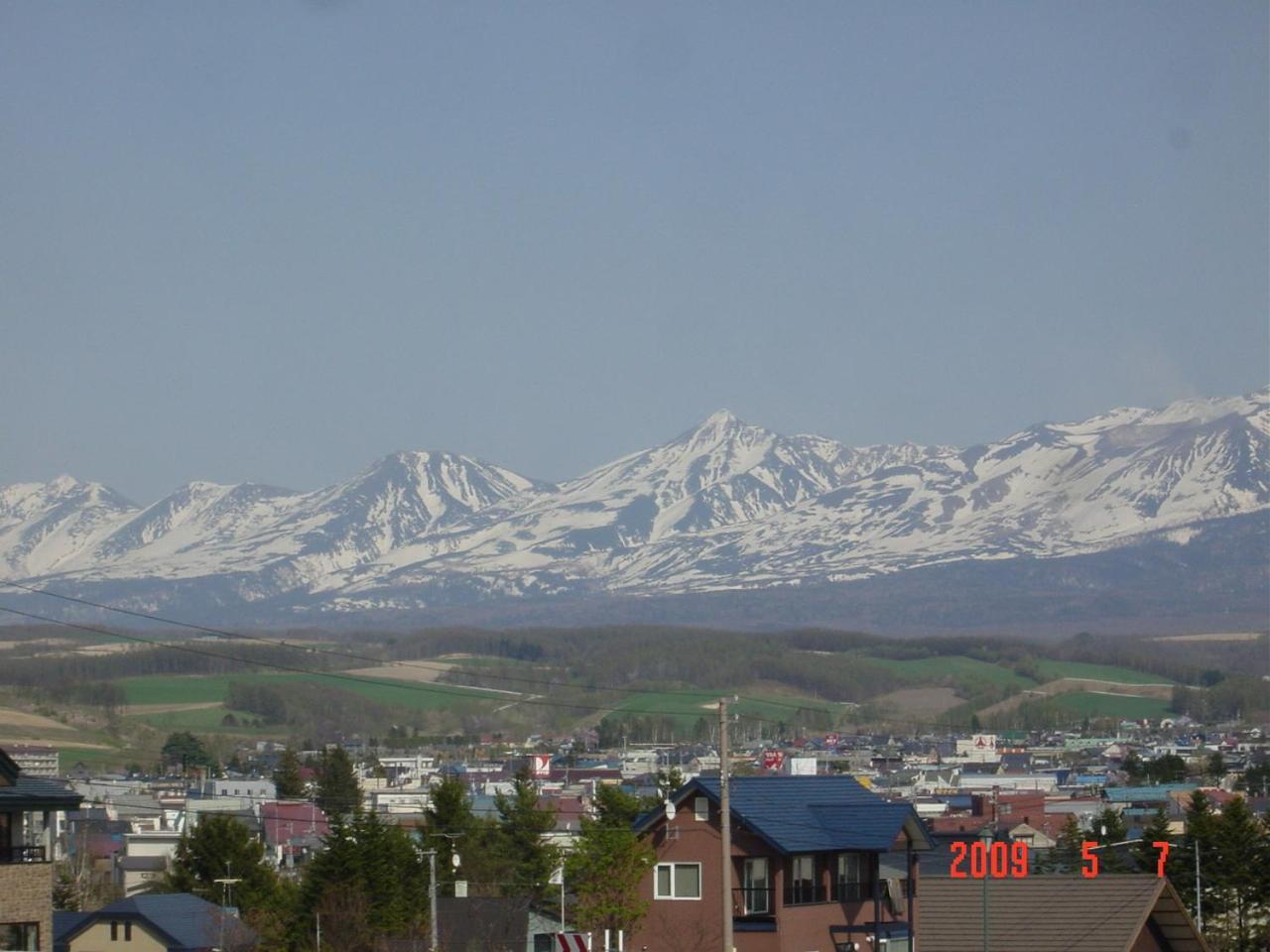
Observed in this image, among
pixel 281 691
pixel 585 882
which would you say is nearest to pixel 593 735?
pixel 281 691

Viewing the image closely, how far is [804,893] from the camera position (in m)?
36.1

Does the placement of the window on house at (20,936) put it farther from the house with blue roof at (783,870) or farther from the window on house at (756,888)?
the window on house at (756,888)

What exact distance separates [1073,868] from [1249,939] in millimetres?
10575

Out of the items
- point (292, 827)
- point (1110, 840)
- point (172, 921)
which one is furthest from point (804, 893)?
point (292, 827)

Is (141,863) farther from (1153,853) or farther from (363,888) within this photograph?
(1153,853)

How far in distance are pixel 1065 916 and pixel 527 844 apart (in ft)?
121

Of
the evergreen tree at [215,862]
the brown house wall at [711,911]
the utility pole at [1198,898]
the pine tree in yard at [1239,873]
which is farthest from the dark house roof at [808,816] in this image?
the evergreen tree at [215,862]

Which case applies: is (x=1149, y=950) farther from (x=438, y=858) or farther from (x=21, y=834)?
(x=438, y=858)

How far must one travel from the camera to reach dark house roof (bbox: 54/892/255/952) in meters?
47.8

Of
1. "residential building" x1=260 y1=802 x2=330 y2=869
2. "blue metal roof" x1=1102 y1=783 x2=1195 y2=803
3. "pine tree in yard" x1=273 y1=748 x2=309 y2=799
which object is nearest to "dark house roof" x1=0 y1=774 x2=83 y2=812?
"residential building" x1=260 y1=802 x2=330 y2=869

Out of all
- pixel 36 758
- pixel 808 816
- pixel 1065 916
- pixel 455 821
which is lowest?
pixel 1065 916

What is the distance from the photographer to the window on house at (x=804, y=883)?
35.8 meters

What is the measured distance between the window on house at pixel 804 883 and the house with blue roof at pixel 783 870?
0.05 ft

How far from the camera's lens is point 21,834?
3142cm
